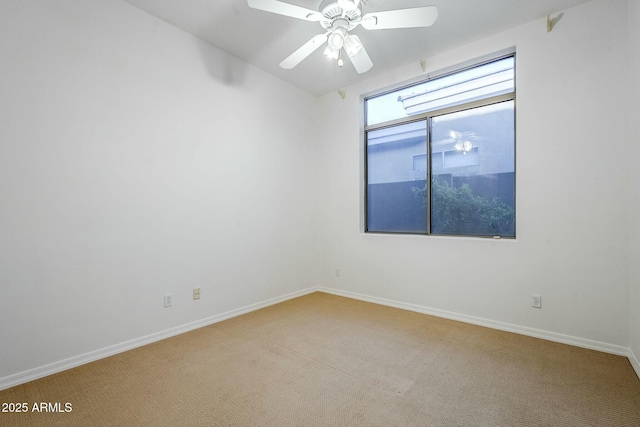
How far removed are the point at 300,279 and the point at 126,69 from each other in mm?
2920

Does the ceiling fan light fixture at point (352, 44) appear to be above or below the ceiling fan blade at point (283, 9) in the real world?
below

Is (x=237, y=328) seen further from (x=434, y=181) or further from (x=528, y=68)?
(x=528, y=68)

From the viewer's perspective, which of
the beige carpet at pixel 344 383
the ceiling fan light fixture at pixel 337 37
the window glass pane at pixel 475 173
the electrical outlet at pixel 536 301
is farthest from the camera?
the window glass pane at pixel 475 173

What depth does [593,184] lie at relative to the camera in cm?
238

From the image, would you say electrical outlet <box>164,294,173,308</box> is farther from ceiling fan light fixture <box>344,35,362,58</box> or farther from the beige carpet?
ceiling fan light fixture <box>344,35,362,58</box>

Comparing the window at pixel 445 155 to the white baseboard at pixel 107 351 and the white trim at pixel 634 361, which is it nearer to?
the white trim at pixel 634 361

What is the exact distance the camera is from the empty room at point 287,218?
1867 millimetres

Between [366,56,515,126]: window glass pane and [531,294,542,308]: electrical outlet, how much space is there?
193cm

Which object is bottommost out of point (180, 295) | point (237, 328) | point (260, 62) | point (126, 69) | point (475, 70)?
point (237, 328)

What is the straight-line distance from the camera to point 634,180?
2121 mm

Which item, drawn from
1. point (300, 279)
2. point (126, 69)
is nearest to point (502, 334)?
point (300, 279)

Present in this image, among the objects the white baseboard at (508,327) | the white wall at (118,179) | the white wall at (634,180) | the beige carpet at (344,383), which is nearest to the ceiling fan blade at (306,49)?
the white wall at (118,179)

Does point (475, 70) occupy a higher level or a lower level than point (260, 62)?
lower

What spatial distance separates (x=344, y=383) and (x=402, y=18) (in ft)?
7.84
